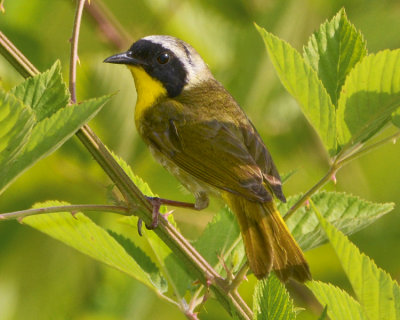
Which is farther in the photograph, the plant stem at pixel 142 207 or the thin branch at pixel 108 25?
the thin branch at pixel 108 25

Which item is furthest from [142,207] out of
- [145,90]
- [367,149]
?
[145,90]

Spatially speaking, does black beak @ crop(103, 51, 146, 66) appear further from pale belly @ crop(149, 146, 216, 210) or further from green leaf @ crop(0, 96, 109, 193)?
green leaf @ crop(0, 96, 109, 193)

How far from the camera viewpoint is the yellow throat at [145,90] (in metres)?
3.18

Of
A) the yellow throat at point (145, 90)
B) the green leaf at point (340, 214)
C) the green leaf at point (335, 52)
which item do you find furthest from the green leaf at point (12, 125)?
the yellow throat at point (145, 90)

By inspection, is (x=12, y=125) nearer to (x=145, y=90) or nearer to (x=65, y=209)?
(x=65, y=209)

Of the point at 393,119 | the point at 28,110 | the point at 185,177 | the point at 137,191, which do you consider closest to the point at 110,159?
the point at 137,191

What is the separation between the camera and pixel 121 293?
8.54 feet

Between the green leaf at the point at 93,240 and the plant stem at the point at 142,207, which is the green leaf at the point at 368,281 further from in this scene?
the green leaf at the point at 93,240

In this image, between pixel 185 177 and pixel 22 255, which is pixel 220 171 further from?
pixel 22 255

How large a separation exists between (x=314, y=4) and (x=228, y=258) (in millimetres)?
1673

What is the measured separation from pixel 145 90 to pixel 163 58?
16 cm

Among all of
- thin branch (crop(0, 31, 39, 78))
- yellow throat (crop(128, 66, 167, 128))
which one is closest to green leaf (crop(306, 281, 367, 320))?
thin branch (crop(0, 31, 39, 78))

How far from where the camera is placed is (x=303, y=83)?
64.8 inches

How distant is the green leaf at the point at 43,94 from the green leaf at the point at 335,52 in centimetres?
60
